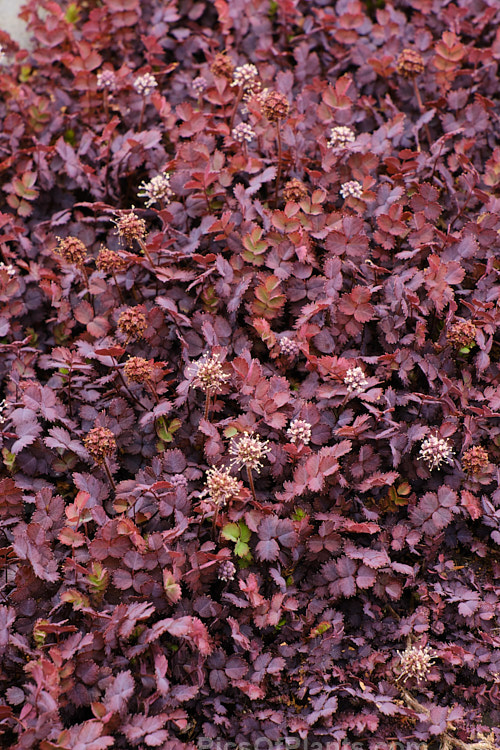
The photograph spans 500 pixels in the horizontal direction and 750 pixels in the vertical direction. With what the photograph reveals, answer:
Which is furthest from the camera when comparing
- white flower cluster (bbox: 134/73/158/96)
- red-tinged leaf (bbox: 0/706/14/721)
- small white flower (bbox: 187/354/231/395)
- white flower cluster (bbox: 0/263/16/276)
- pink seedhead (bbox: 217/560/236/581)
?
white flower cluster (bbox: 134/73/158/96)

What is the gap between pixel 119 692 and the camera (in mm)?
1929

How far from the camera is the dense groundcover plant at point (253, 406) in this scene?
212 cm

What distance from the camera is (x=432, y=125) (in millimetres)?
3379

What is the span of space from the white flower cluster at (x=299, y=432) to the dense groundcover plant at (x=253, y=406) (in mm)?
28

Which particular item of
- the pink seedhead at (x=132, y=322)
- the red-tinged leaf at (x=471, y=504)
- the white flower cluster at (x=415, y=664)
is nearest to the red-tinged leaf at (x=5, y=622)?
the pink seedhead at (x=132, y=322)

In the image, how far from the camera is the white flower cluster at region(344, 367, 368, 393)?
244 cm

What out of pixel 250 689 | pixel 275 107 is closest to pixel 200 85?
pixel 275 107

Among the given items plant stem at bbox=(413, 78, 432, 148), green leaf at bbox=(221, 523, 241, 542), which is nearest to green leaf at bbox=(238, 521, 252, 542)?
green leaf at bbox=(221, 523, 241, 542)

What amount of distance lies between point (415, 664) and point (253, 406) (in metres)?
1.03

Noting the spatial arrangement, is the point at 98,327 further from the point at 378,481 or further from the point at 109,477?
the point at 378,481

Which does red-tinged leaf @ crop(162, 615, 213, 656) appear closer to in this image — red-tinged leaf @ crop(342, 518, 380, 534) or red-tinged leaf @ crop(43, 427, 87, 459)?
red-tinged leaf @ crop(342, 518, 380, 534)

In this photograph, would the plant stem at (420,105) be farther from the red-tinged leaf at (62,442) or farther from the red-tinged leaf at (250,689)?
the red-tinged leaf at (250,689)

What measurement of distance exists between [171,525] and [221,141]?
6.51 ft

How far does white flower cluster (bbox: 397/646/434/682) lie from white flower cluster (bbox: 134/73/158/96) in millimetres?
2815
